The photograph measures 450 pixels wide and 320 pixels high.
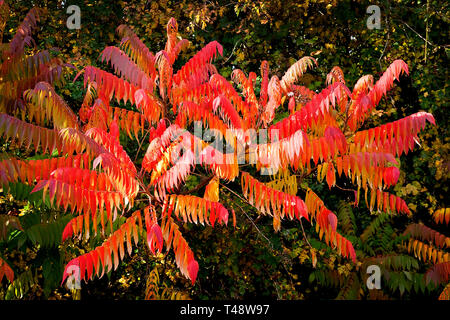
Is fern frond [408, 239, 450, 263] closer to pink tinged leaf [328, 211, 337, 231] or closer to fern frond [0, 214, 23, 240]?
pink tinged leaf [328, 211, 337, 231]

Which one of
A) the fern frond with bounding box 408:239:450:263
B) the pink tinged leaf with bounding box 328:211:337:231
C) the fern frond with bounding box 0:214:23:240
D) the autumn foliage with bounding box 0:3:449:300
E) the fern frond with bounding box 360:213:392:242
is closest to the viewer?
the autumn foliage with bounding box 0:3:449:300

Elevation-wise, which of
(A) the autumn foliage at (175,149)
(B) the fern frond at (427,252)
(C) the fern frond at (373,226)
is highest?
(A) the autumn foliage at (175,149)

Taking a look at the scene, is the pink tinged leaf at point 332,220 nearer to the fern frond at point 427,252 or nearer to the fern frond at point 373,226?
the fern frond at point 427,252

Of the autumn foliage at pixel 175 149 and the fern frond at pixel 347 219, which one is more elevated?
the autumn foliage at pixel 175 149

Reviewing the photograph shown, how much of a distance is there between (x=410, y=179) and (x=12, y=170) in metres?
5.56

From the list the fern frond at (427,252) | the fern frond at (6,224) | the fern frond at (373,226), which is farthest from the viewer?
the fern frond at (373,226)

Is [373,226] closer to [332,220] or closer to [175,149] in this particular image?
[332,220]

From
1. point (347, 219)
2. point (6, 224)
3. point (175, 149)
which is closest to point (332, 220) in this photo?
point (175, 149)

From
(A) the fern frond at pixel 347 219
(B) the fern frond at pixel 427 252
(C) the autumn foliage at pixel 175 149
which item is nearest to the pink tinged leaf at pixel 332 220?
(C) the autumn foliage at pixel 175 149

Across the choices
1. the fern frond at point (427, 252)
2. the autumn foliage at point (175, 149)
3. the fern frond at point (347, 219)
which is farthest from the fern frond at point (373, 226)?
the autumn foliage at point (175, 149)

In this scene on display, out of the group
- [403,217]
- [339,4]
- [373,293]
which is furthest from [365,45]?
[373,293]

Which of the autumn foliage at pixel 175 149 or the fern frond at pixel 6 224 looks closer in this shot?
the autumn foliage at pixel 175 149

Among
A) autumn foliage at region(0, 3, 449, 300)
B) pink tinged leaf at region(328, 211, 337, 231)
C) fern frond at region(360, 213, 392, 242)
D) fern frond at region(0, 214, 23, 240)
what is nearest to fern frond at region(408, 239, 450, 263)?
autumn foliage at region(0, 3, 449, 300)

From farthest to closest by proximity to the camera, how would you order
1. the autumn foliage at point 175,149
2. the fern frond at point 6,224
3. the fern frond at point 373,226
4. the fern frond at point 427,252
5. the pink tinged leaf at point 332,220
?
the fern frond at point 373,226
the fern frond at point 427,252
the pink tinged leaf at point 332,220
the fern frond at point 6,224
the autumn foliage at point 175,149
